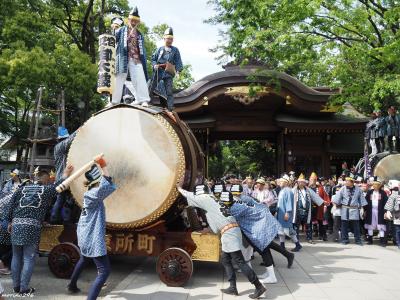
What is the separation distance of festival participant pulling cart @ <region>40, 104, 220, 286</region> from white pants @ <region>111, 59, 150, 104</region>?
1.65ft

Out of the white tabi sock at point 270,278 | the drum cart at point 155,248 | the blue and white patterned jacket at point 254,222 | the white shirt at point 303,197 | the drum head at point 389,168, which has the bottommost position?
the white tabi sock at point 270,278

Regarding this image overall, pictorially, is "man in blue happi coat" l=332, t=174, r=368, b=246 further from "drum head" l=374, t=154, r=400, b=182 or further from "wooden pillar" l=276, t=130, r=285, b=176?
"wooden pillar" l=276, t=130, r=285, b=176

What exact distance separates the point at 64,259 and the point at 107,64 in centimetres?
311

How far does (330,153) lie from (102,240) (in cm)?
1428

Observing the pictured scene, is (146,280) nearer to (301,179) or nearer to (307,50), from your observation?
(301,179)

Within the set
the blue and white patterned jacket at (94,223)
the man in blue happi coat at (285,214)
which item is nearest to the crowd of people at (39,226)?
the blue and white patterned jacket at (94,223)

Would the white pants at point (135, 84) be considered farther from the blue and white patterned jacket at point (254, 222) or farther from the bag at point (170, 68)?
the blue and white patterned jacket at point (254, 222)

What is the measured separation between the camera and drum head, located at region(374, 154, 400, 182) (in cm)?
1141

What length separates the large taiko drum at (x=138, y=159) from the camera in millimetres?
5539

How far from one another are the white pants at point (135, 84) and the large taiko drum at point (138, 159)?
1.93 ft

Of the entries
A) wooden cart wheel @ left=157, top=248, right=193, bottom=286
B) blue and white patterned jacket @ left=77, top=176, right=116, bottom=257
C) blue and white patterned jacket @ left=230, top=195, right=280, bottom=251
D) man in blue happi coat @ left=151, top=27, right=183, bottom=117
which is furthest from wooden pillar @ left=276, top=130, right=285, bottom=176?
blue and white patterned jacket @ left=77, top=176, right=116, bottom=257

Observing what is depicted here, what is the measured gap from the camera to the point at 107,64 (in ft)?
21.3

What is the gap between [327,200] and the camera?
34.7 feet

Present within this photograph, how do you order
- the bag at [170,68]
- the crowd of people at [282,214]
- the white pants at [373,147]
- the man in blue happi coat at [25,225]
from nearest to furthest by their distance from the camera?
the man in blue happi coat at [25,225] → the crowd of people at [282,214] → the bag at [170,68] → the white pants at [373,147]
